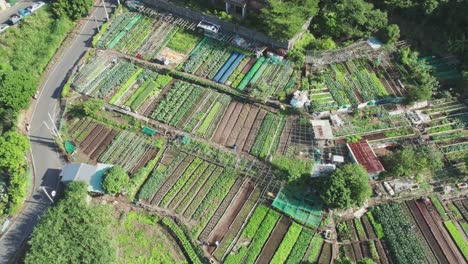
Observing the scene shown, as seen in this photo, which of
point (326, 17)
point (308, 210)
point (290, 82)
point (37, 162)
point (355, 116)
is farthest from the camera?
point (326, 17)

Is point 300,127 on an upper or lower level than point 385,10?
lower

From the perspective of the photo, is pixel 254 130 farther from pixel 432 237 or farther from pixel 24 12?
pixel 24 12

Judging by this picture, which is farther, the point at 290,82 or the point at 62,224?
the point at 290,82

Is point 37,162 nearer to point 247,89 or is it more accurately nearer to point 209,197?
point 209,197

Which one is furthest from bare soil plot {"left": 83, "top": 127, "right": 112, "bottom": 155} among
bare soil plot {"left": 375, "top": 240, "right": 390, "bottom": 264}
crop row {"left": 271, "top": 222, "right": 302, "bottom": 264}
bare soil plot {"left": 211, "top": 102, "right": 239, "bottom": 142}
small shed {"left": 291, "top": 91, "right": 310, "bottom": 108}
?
bare soil plot {"left": 375, "top": 240, "right": 390, "bottom": 264}

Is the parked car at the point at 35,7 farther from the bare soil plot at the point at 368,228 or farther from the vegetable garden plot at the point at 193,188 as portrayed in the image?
the bare soil plot at the point at 368,228

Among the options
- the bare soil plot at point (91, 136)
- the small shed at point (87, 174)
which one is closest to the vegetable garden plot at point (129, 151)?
the small shed at point (87, 174)

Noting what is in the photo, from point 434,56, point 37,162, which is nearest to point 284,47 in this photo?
point 434,56
